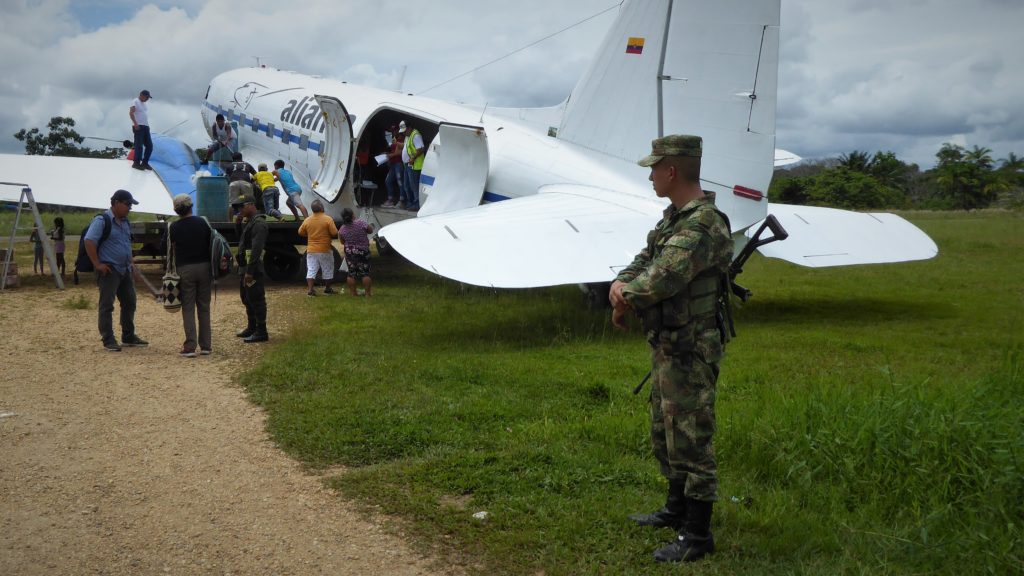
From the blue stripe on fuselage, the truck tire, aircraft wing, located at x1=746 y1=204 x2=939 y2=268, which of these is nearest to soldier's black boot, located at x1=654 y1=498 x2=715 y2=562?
aircraft wing, located at x1=746 y1=204 x2=939 y2=268

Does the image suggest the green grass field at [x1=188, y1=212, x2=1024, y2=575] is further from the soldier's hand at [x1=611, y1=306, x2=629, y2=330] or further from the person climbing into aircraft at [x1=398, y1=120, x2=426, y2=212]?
the person climbing into aircraft at [x1=398, y1=120, x2=426, y2=212]

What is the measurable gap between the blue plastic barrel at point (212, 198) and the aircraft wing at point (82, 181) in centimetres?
187

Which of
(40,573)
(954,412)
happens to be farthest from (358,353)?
(954,412)

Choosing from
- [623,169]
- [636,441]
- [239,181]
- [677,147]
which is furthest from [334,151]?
[677,147]

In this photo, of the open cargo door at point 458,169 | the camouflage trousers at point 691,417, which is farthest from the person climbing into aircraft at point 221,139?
the camouflage trousers at point 691,417

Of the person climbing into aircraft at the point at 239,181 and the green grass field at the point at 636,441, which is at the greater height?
the person climbing into aircraft at the point at 239,181

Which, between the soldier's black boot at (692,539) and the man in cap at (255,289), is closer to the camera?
→ the soldier's black boot at (692,539)

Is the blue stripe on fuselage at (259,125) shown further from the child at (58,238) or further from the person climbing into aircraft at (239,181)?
the child at (58,238)

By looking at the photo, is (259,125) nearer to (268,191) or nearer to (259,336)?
(268,191)

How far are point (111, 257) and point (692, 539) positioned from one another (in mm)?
7613

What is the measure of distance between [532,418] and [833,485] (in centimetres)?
239

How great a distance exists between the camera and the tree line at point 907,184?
53.8 meters

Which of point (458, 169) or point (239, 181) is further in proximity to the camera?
point (239, 181)

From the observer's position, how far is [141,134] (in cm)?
Answer: 1703
